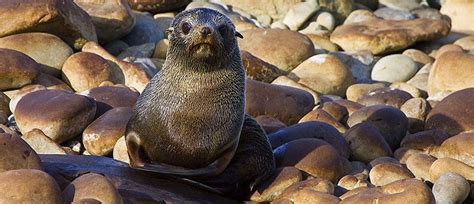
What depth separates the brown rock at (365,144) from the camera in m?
9.45

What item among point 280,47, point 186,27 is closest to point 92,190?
point 186,27

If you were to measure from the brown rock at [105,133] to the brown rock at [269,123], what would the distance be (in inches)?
51.0

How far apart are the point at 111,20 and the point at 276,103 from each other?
3.14m

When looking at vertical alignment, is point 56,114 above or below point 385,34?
above

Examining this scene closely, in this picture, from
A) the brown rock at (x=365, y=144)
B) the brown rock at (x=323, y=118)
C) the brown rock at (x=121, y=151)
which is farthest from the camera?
the brown rock at (x=323, y=118)

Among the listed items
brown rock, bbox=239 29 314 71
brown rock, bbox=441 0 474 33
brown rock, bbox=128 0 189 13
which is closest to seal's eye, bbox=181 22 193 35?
brown rock, bbox=239 29 314 71

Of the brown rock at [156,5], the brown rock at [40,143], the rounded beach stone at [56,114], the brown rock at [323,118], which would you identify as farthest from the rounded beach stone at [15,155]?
the brown rock at [156,5]

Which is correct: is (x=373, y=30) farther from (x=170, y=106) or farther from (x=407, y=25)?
(x=170, y=106)

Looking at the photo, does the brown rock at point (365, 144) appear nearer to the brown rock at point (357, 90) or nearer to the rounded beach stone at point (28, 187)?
the brown rock at point (357, 90)

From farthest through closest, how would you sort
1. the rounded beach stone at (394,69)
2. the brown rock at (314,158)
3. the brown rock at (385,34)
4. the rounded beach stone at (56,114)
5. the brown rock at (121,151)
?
1. the brown rock at (385,34)
2. the rounded beach stone at (394,69)
3. the rounded beach stone at (56,114)
4. the brown rock at (121,151)
5. the brown rock at (314,158)

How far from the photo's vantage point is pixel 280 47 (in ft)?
44.2

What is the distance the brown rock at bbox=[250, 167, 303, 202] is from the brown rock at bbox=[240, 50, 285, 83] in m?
4.47

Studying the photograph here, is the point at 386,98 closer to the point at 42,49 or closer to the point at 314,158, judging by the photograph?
the point at 314,158

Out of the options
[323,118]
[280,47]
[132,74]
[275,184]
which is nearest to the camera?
[275,184]
